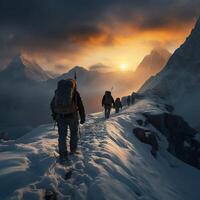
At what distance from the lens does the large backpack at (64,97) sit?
1341cm

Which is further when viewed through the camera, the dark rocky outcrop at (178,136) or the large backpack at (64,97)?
the dark rocky outcrop at (178,136)

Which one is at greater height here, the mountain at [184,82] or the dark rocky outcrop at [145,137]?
the mountain at [184,82]

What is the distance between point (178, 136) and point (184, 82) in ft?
272

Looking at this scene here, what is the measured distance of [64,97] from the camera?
44.0ft

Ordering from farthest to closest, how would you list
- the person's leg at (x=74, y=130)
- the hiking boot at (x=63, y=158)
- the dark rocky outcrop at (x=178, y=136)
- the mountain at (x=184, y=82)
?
1. the mountain at (x=184, y=82)
2. the dark rocky outcrop at (x=178, y=136)
3. the person's leg at (x=74, y=130)
4. the hiking boot at (x=63, y=158)

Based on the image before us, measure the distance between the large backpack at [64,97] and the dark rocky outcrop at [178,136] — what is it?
110 ft

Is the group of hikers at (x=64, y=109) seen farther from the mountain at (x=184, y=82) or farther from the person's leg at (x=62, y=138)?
the mountain at (x=184, y=82)

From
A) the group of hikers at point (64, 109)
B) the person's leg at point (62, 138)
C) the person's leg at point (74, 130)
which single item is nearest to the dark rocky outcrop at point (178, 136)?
the person's leg at point (74, 130)

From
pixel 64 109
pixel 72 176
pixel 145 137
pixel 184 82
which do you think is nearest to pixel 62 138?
pixel 64 109

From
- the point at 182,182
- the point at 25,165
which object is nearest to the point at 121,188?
the point at 25,165

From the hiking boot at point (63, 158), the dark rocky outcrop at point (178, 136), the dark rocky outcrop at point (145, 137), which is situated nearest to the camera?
the hiking boot at point (63, 158)

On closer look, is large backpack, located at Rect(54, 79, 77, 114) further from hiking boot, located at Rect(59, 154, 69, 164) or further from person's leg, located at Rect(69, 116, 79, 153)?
hiking boot, located at Rect(59, 154, 69, 164)

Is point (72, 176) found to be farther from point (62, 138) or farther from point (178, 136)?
point (178, 136)

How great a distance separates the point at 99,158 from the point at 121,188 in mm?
2624
